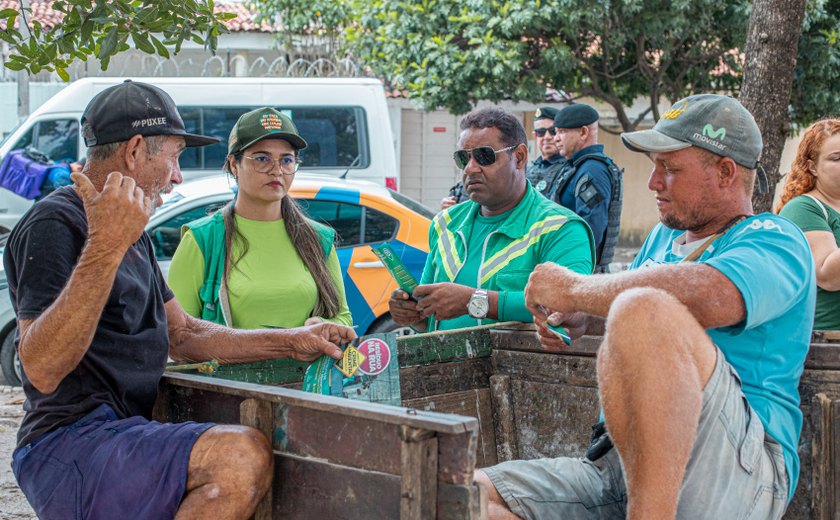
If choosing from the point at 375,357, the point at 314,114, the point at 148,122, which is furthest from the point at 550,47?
the point at 148,122

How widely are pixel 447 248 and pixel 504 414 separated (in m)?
0.81

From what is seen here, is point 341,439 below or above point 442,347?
above

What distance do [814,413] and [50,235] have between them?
2.51m

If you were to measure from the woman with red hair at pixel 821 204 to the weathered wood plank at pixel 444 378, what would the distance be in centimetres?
144

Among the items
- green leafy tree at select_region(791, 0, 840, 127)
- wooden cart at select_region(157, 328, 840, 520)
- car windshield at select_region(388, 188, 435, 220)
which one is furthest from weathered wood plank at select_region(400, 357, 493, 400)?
green leafy tree at select_region(791, 0, 840, 127)

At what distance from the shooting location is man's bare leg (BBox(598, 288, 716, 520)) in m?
2.35

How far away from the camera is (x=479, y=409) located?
3916mm

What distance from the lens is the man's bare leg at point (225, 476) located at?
2.42 m

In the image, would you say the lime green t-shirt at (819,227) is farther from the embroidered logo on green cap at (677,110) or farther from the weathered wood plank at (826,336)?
the embroidered logo on green cap at (677,110)

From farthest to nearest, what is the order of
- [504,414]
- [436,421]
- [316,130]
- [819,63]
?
[819,63], [316,130], [504,414], [436,421]

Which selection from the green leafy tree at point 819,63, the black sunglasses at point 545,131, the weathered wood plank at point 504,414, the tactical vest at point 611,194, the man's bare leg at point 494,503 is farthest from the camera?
the green leafy tree at point 819,63

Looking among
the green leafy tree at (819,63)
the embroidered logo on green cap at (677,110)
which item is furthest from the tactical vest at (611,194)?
the green leafy tree at (819,63)

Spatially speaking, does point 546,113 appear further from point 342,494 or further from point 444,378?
point 342,494

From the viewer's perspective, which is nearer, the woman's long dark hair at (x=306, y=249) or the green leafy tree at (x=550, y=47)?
the woman's long dark hair at (x=306, y=249)
